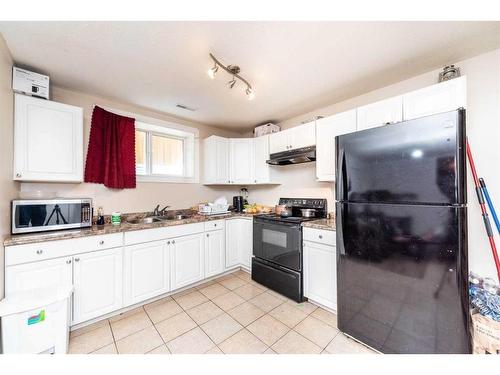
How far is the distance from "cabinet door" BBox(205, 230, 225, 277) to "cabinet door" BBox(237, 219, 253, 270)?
0.30 metres

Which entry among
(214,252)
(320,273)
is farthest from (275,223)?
(214,252)

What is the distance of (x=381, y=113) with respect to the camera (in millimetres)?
1739

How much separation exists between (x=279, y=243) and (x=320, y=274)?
0.52 meters

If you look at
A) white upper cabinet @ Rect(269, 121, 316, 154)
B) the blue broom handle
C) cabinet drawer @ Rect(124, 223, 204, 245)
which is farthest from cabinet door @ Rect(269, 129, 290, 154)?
the blue broom handle

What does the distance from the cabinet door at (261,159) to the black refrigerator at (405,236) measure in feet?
4.80

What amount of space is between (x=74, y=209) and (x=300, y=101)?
267cm

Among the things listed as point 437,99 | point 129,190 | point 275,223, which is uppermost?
point 437,99

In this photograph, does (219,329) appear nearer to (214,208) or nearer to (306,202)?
(214,208)

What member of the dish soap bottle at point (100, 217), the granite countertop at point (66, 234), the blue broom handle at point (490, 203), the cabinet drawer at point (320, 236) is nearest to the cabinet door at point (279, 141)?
the cabinet drawer at point (320, 236)

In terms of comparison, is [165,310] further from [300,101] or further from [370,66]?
[370,66]

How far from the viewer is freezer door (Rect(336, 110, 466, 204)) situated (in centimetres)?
110

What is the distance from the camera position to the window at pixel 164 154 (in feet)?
8.86

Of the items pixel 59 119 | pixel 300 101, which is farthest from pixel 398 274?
pixel 59 119

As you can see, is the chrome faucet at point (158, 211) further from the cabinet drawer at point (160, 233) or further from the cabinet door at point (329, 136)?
the cabinet door at point (329, 136)
